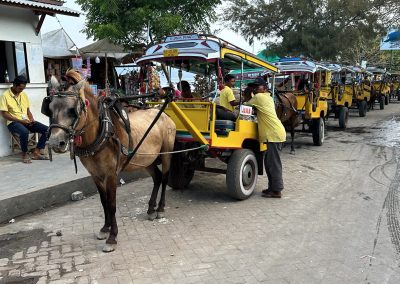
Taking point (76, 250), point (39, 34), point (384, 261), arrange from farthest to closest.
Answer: point (39, 34) → point (76, 250) → point (384, 261)

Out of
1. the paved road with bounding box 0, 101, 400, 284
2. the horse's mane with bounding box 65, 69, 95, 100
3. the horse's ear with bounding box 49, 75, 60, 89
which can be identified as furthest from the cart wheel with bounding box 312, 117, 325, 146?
the horse's ear with bounding box 49, 75, 60, 89

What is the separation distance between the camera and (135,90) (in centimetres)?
1441

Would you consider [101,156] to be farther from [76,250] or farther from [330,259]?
[330,259]

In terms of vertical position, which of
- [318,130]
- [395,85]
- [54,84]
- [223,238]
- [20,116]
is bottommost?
[223,238]

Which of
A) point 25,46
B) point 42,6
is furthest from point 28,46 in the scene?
point 42,6

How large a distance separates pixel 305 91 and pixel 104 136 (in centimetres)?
720

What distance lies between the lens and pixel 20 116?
7.39m

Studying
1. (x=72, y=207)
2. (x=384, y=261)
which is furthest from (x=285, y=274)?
(x=72, y=207)

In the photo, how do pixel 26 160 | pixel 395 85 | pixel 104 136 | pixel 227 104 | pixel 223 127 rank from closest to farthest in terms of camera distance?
pixel 104 136, pixel 223 127, pixel 227 104, pixel 26 160, pixel 395 85

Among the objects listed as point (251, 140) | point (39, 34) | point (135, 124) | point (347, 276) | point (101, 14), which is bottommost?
point (347, 276)

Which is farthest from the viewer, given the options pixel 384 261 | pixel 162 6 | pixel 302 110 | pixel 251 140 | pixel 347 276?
pixel 162 6

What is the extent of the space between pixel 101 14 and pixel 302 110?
7.88 meters

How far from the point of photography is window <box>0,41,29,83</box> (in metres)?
8.18

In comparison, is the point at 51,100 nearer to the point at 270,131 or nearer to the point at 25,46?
the point at 270,131
